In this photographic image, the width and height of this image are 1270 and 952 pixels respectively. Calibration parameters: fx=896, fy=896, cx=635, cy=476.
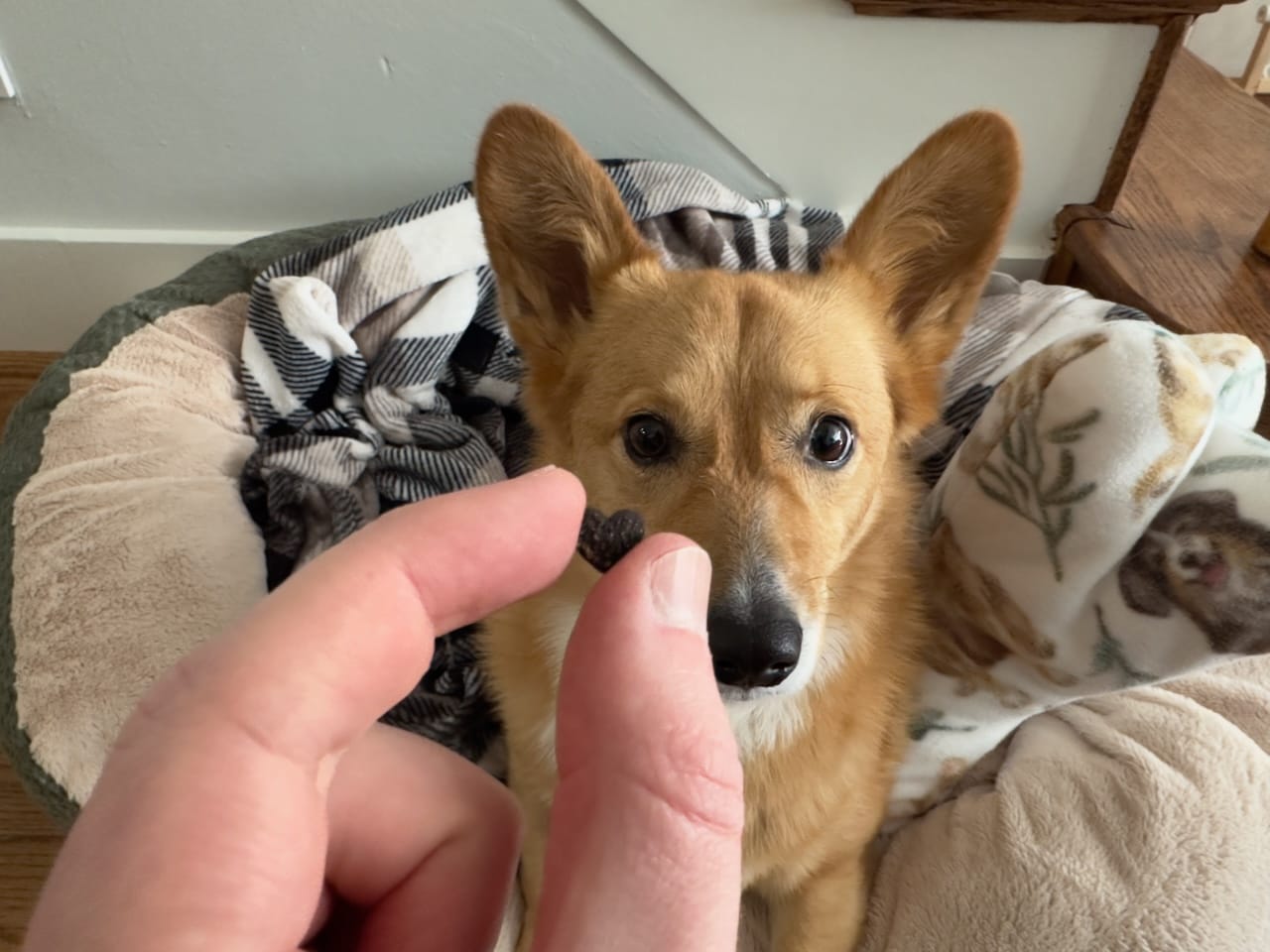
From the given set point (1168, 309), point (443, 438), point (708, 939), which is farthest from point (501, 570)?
point (1168, 309)

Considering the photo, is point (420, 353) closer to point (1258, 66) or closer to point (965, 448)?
point (965, 448)

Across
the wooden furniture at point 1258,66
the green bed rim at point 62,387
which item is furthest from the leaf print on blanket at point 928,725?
the wooden furniture at point 1258,66

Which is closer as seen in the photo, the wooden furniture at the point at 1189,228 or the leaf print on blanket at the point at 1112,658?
the leaf print on blanket at the point at 1112,658

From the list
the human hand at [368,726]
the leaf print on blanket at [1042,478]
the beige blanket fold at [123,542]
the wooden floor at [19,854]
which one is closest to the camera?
the human hand at [368,726]

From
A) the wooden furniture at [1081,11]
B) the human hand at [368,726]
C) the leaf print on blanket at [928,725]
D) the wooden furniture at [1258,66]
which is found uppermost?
the wooden furniture at [1081,11]

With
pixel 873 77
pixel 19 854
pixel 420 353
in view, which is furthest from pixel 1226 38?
pixel 19 854

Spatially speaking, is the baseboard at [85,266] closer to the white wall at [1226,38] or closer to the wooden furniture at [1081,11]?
the wooden furniture at [1081,11]
